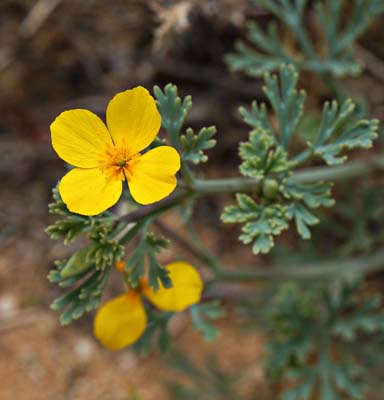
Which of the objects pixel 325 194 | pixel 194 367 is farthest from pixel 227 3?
pixel 194 367

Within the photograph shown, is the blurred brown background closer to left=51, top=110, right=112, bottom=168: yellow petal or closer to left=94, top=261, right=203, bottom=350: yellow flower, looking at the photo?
left=94, top=261, right=203, bottom=350: yellow flower

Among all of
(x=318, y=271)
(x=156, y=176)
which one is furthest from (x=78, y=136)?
(x=318, y=271)

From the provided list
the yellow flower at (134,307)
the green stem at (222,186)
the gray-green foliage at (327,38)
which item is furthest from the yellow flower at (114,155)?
the gray-green foliage at (327,38)

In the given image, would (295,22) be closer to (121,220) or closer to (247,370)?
(121,220)

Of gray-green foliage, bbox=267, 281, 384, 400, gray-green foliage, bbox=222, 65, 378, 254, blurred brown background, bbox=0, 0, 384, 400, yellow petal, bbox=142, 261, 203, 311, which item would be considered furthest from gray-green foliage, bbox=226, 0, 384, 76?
yellow petal, bbox=142, 261, 203, 311

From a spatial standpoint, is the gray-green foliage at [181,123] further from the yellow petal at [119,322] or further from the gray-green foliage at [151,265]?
the yellow petal at [119,322]
